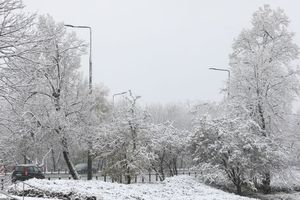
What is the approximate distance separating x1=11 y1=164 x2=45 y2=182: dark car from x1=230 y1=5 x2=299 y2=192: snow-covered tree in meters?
15.6

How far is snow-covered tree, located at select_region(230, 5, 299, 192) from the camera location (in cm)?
3183

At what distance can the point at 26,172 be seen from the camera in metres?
30.4

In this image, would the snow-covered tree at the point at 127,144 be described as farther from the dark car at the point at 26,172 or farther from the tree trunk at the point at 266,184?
the tree trunk at the point at 266,184

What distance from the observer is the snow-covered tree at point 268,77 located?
31828mm

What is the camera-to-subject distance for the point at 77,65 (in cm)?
3372

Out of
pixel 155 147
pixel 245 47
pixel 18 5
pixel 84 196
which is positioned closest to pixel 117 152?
pixel 155 147

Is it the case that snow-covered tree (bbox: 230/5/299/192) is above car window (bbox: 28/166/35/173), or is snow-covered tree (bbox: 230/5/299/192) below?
above

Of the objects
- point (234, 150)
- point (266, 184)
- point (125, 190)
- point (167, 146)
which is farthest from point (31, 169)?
point (266, 184)

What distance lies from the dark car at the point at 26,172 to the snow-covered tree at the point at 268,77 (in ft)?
51.3

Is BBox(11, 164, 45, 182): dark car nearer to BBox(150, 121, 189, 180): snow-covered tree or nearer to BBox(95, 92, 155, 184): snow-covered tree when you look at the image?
BBox(95, 92, 155, 184): snow-covered tree

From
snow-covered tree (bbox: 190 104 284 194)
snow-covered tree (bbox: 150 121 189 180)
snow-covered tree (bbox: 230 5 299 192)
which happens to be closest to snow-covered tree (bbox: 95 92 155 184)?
snow-covered tree (bbox: 150 121 189 180)

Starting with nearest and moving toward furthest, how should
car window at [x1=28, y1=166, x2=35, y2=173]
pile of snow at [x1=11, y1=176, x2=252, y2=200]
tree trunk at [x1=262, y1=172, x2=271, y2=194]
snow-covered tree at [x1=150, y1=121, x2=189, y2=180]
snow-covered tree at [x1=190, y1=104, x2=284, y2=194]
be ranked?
pile of snow at [x1=11, y1=176, x2=252, y2=200] < snow-covered tree at [x1=190, y1=104, x2=284, y2=194] < tree trunk at [x1=262, y1=172, x2=271, y2=194] < car window at [x1=28, y1=166, x2=35, y2=173] < snow-covered tree at [x1=150, y1=121, x2=189, y2=180]

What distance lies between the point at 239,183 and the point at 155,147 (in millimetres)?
6418

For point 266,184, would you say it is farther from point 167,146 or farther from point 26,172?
point 26,172
